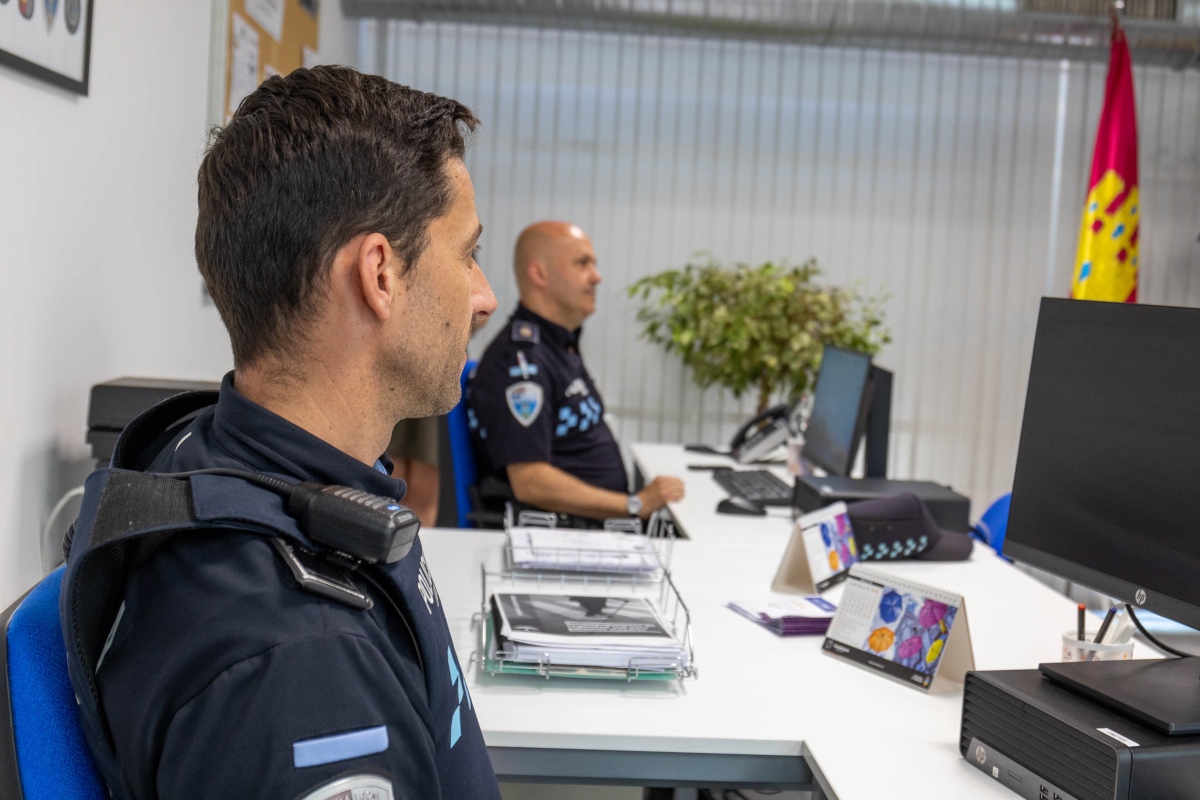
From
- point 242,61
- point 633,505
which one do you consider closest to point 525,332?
point 633,505

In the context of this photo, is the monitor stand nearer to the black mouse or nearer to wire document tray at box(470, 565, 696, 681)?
wire document tray at box(470, 565, 696, 681)

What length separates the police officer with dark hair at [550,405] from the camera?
9.69 feet

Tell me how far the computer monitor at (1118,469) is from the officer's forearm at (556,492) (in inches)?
66.0

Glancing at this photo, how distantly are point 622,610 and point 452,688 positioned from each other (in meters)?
0.79

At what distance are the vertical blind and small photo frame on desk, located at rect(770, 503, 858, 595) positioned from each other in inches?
122

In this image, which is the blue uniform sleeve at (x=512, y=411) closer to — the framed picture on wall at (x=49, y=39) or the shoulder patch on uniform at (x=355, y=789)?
the framed picture on wall at (x=49, y=39)

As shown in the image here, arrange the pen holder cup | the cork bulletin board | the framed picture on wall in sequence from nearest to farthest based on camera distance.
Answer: the pen holder cup, the framed picture on wall, the cork bulletin board

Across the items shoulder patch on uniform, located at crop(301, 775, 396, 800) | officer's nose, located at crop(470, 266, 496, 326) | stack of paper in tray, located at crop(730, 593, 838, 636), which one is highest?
officer's nose, located at crop(470, 266, 496, 326)

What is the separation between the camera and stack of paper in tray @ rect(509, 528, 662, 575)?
1.94 m

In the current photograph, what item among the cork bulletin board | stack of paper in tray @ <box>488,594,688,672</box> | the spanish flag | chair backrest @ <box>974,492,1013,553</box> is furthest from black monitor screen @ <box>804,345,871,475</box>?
the spanish flag

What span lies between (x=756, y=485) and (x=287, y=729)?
254cm

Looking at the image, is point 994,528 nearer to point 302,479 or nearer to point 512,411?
point 512,411

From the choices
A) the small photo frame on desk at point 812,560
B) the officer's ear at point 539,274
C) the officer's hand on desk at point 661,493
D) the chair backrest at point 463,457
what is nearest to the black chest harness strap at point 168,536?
the small photo frame on desk at point 812,560

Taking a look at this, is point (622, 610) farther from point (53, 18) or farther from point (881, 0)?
point (881, 0)
